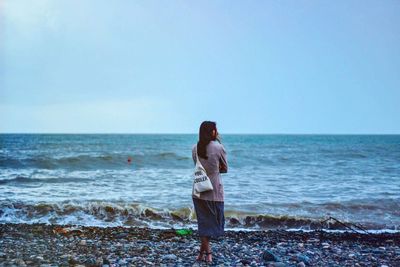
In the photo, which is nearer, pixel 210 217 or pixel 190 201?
pixel 210 217

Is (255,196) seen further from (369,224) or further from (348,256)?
(348,256)

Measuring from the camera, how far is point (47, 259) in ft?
22.1

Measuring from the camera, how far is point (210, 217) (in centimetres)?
639

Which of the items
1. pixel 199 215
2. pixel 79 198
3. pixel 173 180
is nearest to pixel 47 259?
pixel 199 215

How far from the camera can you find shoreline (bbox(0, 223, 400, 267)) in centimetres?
675

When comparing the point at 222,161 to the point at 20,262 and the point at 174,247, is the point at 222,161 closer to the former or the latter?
the point at 174,247

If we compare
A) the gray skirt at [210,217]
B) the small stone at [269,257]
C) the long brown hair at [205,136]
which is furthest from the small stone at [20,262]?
the small stone at [269,257]

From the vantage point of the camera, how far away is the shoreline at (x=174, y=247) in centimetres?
675

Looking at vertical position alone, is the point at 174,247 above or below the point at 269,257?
below

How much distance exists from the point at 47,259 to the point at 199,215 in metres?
2.41

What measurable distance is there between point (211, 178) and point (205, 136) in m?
0.60

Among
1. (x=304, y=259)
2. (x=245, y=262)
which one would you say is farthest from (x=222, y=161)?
(x=304, y=259)

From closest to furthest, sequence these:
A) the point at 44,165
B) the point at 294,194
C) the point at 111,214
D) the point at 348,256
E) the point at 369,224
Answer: the point at 348,256, the point at 369,224, the point at 111,214, the point at 294,194, the point at 44,165

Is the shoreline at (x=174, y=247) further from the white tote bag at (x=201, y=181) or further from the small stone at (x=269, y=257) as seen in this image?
the white tote bag at (x=201, y=181)
